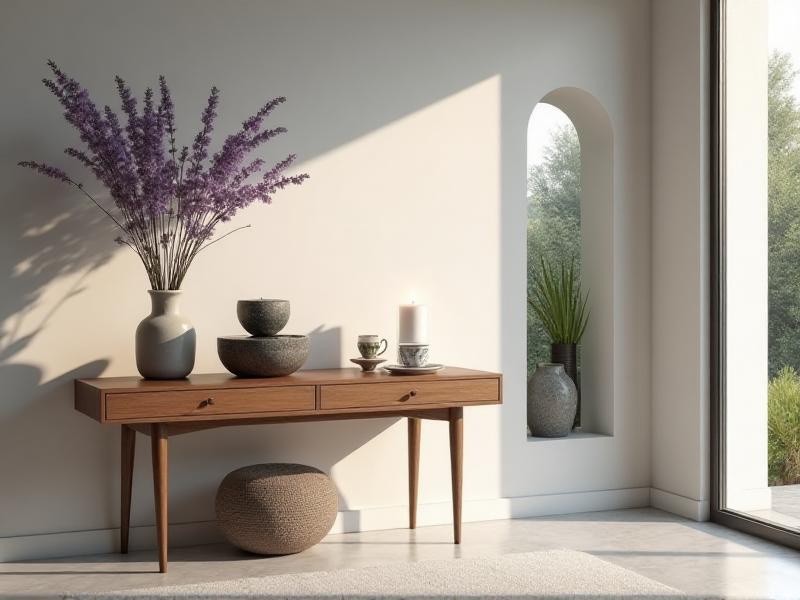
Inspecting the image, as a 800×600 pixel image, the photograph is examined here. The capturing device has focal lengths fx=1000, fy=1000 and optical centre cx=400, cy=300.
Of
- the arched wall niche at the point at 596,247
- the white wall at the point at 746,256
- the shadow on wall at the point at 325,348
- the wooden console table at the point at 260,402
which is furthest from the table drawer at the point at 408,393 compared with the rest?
the white wall at the point at 746,256

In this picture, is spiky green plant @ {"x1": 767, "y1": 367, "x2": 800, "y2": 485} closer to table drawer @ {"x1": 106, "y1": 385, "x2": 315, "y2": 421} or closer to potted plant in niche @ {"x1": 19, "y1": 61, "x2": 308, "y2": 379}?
table drawer @ {"x1": 106, "y1": 385, "x2": 315, "y2": 421}

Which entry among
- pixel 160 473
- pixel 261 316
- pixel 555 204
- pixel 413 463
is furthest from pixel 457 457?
pixel 555 204

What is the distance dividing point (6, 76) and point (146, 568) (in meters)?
1.83

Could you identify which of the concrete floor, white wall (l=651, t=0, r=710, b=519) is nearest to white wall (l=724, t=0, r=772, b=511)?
white wall (l=651, t=0, r=710, b=519)

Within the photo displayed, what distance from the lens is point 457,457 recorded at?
387 centimetres

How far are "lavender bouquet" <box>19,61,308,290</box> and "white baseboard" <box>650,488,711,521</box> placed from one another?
2.22m

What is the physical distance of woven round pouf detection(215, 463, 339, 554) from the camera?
3568 mm

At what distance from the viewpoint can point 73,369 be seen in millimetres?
3711

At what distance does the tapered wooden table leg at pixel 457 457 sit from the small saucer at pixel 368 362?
0.35m

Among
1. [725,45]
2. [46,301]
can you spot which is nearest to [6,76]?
[46,301]

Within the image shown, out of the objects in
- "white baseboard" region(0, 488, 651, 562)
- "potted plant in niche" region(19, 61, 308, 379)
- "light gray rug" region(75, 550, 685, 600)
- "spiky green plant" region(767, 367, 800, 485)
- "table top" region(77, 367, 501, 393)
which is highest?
"potted plant in niche" region(19, 61, 308, 379)

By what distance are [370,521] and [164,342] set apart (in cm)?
120

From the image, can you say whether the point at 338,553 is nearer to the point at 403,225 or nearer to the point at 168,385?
the point at 168,385

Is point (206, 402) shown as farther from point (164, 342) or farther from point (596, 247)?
point (596, 247)
